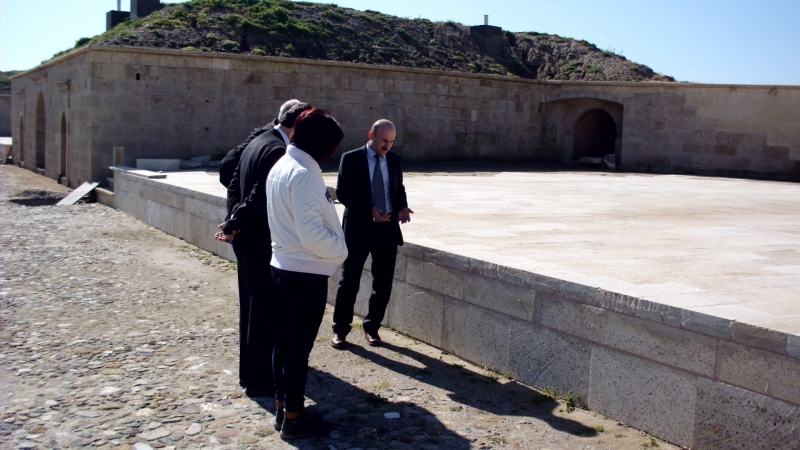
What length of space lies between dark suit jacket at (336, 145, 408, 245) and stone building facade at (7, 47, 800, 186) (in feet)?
40.6

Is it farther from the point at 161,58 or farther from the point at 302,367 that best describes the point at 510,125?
the point at 302,367

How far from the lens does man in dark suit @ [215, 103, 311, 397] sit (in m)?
4.25

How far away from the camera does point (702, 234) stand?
7070mm

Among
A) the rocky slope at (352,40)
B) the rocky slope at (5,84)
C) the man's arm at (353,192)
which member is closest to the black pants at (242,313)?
the man's arm at (353,192)

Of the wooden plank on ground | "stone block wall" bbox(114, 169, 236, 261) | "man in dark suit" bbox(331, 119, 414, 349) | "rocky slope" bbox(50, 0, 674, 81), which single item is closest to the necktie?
"man in dark suit" bbox(331, 119, 414, 349)

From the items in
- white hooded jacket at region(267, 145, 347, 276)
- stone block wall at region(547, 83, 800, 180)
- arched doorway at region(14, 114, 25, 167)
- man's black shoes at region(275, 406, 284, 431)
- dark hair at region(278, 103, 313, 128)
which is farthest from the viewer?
arched doorway at region(14, 114, 25, 167)

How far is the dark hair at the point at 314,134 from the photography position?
150 inches

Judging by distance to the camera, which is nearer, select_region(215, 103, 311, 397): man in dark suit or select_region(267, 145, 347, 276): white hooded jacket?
select_region(267, 145, 347, 276): white hooded jacket

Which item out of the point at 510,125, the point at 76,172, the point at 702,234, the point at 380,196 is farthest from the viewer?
the point at 510,125

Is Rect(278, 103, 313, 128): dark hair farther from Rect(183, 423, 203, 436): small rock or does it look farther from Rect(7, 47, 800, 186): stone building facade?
Rect(7, 47, 800, 186): stone building facade

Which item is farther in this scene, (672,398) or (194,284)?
(194,284)

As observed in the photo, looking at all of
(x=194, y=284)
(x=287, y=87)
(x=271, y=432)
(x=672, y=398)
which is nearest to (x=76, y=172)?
(x=287, y=87)

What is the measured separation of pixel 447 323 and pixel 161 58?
1321 cm

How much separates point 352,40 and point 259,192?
64.9 ft
